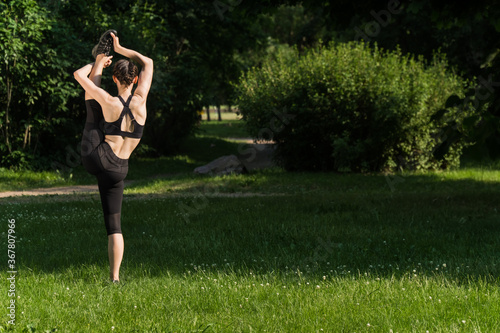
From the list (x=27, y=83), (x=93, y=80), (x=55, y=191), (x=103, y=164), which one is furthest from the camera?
(x=27, y=83)

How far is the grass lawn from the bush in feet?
17.1

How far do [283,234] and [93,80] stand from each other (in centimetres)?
357

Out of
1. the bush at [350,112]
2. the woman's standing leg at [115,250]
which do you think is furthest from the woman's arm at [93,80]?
the bush at [350,112]

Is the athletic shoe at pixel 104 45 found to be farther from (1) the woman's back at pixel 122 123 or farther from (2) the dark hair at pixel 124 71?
(1) the woman's back at pixel 122 123

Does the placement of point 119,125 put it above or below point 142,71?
below

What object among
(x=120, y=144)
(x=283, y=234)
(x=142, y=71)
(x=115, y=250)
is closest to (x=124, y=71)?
(x=142, y=71)

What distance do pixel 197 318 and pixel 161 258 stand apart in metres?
2.06

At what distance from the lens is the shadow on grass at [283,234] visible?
19.9 ft

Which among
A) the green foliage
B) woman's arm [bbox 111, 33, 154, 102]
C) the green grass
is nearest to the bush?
the green grass

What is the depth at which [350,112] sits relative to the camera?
16.8 metres

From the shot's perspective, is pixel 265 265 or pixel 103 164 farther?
pixel 265 265

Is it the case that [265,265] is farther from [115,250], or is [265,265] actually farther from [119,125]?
[119,125]

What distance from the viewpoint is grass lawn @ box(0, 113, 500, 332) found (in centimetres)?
441

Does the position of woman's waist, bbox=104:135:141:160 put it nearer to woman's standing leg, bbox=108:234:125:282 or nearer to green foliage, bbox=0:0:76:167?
woman's standing leg, bbox=108:234:125:282
